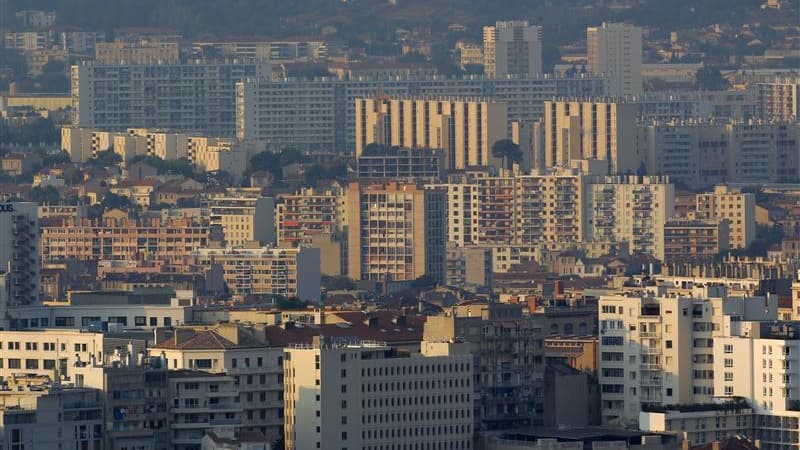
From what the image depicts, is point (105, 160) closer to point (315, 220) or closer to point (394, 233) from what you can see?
point (315, 220)

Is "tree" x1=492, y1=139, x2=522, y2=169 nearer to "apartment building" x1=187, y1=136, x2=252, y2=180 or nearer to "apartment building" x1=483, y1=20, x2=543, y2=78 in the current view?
"apartment building" x1=187, y1=136, x2=252, y2=180

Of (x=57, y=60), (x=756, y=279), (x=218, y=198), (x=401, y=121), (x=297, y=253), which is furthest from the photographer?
(x=57, y=60)

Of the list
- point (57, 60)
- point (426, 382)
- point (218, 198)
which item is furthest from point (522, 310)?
point (57, 60)

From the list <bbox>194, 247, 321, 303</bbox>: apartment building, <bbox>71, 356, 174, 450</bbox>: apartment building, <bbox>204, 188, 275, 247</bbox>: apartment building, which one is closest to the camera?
<bbox>71, 356, 174, 450</bbox>: apartment building

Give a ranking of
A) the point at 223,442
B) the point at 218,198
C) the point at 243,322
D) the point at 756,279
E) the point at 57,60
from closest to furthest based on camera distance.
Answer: the point at 223,442, the point at 243,322, the point at 756,279, the point at 218,198, the point at 57,60

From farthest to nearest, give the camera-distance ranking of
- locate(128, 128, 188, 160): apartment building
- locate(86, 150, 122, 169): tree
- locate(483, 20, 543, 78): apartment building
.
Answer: locate(483, 20, 543, 78): apartment building → locate(128, 128, 188, 160): apartment building → locate(86, 150, 122, 169): tree

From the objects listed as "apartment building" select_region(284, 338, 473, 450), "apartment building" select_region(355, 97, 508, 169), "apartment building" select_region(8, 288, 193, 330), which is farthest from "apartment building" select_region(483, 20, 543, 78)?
"apartment building" select_region(284, 338, 473, 450)

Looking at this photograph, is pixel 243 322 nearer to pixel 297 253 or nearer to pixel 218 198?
pixel 297 253
